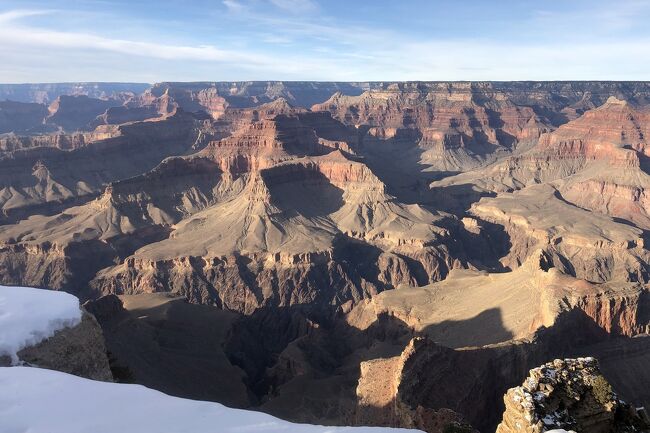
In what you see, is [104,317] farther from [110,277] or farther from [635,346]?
[635,346]

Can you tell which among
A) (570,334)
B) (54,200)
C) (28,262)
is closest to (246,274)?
(28,262)

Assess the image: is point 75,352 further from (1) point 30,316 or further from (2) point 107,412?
(2) point 107,412

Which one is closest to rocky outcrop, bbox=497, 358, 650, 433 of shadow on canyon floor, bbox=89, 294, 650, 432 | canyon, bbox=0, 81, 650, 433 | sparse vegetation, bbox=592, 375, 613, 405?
sparse vegetation, bbox=592, 375, 613, 405

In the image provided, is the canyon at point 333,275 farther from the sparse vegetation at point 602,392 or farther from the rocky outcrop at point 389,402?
the sparse vegetation at point 602,392

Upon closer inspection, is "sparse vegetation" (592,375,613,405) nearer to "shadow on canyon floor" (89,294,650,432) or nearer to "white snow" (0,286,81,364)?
"shadow on canyon floor" (89,294,650,432)

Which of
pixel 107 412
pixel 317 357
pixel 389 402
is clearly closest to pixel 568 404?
pixel 107 412

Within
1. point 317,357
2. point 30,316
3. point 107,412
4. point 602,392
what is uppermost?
point 107,412
